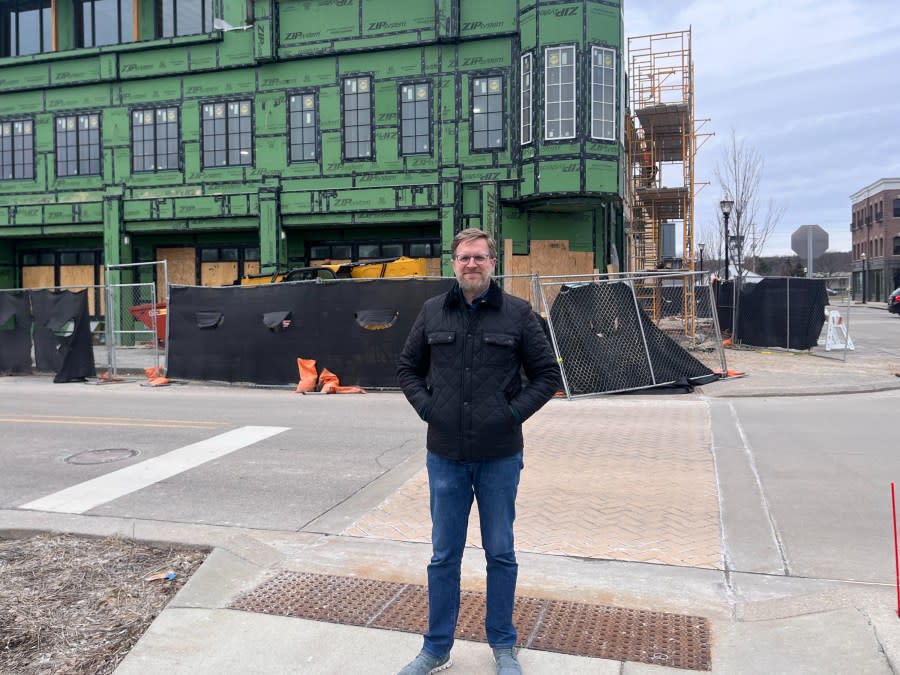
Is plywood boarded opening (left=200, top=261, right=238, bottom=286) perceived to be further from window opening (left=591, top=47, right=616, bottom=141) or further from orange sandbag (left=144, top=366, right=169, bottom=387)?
window opening (left=591, top=47, right=616, bottom=141)

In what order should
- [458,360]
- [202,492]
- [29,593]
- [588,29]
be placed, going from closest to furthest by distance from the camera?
[458,360] → [29,593] → [202,492] → [588,29]

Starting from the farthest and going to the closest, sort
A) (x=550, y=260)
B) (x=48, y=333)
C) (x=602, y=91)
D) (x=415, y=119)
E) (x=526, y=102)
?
(x=415, y=119) < (x=550, y=260) < (x=526, y=102) < (x=602, y=91) < (x=48, y=333)

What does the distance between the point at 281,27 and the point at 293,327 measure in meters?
13.3

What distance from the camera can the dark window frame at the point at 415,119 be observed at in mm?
22797

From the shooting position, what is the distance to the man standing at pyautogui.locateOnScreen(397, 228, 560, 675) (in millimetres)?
3494

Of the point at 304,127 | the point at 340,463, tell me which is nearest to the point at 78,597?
the point at 340,463

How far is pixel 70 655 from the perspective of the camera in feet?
12.5

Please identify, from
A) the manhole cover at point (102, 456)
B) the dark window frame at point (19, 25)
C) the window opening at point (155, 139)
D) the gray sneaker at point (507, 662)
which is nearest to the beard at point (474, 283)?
the gray sneaker at point (507, 662)

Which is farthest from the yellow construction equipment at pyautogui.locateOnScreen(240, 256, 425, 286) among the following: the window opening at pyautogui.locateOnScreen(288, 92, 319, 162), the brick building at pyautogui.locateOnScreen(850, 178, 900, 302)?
the brick building at pyautogui.locateOnScreen(850, 178, 900, 302)

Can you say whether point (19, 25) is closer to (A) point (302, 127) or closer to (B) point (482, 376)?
(A) point (302, 127)

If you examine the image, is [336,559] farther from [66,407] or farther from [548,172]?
[548,172]

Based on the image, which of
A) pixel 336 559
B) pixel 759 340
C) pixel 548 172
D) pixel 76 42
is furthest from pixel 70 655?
pixel 76 42

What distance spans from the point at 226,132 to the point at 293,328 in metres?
12.6

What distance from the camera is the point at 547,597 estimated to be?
446cm
